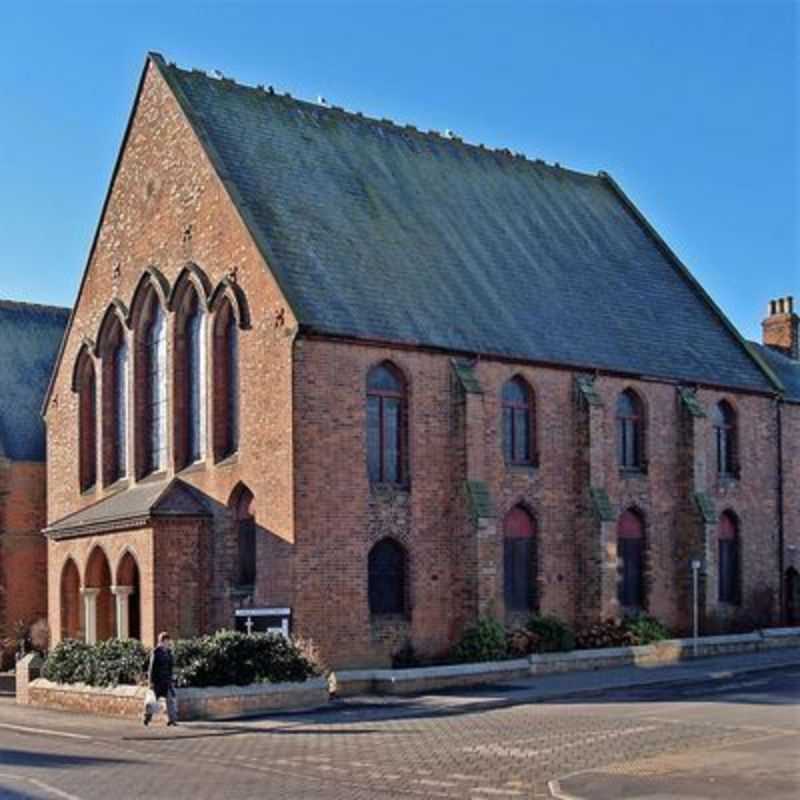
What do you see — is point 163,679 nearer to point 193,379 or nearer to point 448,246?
point 193,379

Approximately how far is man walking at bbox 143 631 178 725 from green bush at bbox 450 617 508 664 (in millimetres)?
8489

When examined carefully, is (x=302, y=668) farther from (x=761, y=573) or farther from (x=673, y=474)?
(x=761, y=573)

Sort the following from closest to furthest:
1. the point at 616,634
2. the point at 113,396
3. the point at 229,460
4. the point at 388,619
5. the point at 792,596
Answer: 1. the point at 388,619
2. the point at 229,460
3. the point at 616,634
4. the point at 113,396
5. the point at 792,596

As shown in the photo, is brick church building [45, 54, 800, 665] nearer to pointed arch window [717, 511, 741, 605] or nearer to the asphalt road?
pointed arch window [717, 511, 741, 605]

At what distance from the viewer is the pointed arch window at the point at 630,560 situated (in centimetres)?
3691

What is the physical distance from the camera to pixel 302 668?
26.8 meters

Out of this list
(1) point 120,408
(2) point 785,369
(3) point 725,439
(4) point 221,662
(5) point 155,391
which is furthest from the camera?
(2) point 785,369

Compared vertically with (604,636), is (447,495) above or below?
above

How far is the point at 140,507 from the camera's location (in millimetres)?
32875

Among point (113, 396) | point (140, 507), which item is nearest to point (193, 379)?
point (140, 507)

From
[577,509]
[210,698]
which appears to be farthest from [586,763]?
[577,509]

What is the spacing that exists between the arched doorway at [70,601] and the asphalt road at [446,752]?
426 inches

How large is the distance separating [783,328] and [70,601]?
2591cm

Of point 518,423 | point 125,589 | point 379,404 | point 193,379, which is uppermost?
point 193,379
